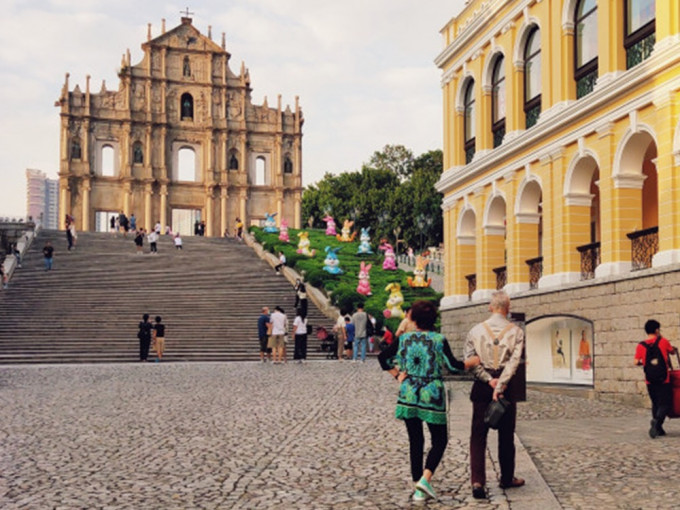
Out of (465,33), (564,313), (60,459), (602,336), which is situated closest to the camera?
(60,459)

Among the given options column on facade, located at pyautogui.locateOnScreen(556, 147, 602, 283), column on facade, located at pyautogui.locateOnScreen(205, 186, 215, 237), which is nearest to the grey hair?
column on facade, located at pyautogui.locateOnScreen(556, 147, 602, 283)

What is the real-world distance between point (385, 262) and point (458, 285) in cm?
2105

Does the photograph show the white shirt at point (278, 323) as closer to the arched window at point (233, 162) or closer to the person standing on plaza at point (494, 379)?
the person standing on plaza at point (494, 379)

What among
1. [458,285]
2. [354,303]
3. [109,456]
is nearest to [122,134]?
[354,303]

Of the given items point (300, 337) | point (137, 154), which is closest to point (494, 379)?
point (300, 337)

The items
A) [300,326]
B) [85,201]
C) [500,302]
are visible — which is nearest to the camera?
[500,302]

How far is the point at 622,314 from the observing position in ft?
53.0

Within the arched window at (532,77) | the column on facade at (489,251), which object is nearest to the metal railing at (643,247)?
the arched window at (532,77)

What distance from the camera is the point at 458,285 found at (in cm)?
2611

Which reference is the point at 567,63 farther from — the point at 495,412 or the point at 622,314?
the point at 495,412

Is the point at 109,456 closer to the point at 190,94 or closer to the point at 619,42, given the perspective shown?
the point at 619,42

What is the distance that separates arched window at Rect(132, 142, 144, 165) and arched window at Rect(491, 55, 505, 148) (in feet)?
173

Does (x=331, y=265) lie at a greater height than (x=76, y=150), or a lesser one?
lesser

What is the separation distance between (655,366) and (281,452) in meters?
4.73
